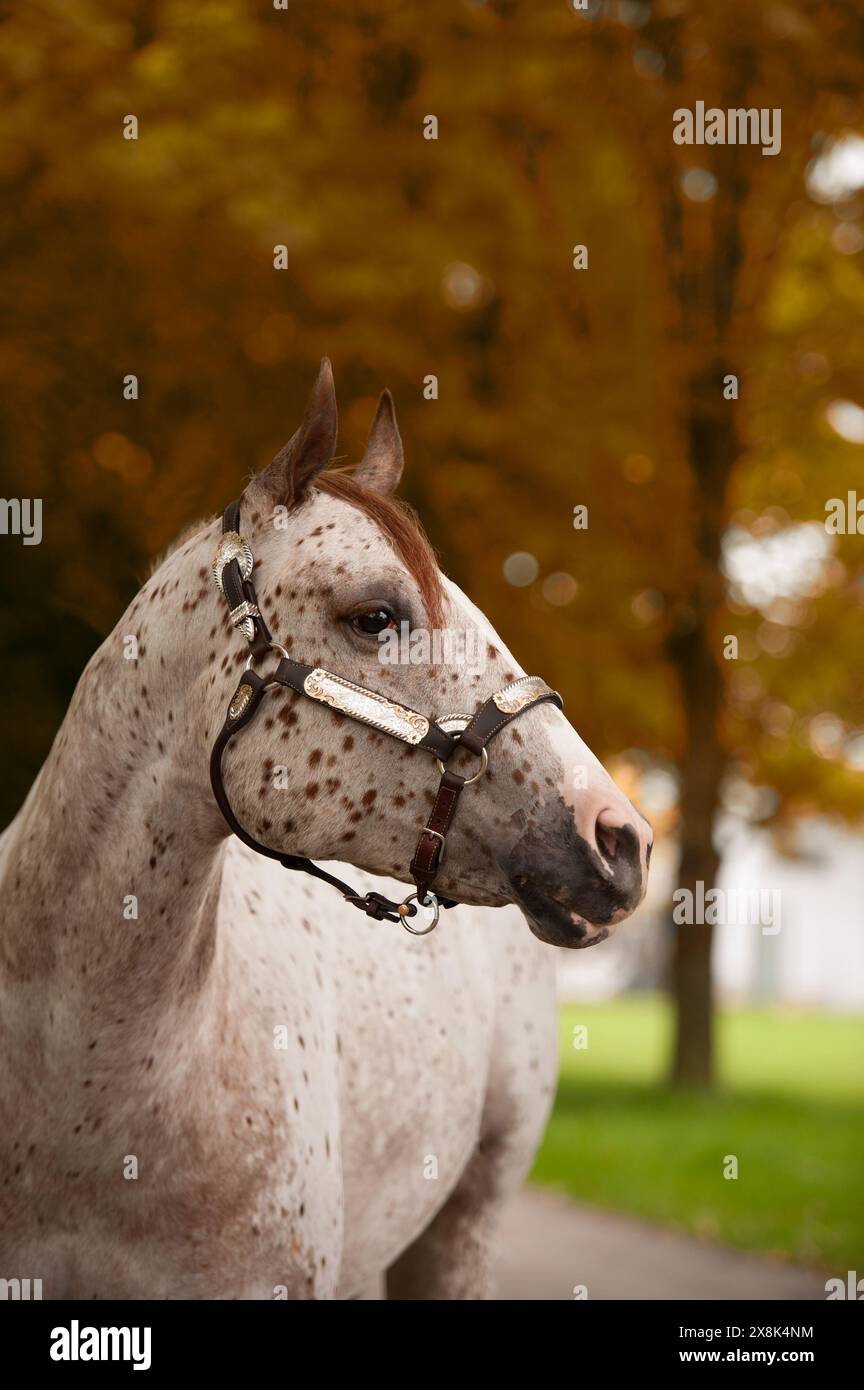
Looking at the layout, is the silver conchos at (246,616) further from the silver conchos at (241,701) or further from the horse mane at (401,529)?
the horse mane at (401,529)

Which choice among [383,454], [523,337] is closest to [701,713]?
[523,337]

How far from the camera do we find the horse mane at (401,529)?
217 cm

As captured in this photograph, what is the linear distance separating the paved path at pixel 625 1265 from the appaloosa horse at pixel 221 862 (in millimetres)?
3656

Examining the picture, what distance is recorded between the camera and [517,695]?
216 cm

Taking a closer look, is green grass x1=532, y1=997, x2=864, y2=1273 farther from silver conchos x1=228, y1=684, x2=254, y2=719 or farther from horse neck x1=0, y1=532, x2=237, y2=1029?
silver conchos x1=228, y1=684, x2=254, y2=719

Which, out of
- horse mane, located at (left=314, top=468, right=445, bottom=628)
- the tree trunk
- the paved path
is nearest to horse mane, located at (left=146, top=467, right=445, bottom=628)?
horse mane, located at (left=314, top=468, right=445, bottom=628)

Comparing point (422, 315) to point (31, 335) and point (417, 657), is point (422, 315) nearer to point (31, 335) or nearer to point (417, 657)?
point (31, 335)

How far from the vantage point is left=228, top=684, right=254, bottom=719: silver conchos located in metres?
2.17

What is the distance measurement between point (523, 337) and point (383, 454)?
4939 millimetres

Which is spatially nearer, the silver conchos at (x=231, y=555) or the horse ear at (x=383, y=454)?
the silver conchos at (x=231, y=555)

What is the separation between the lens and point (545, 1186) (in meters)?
8.56

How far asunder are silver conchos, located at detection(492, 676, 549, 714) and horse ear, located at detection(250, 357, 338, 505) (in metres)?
0.53

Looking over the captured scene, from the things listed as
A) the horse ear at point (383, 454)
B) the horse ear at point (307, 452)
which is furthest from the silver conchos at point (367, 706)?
the horse ear at point (383, 454)

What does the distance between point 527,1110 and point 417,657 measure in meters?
2.40
